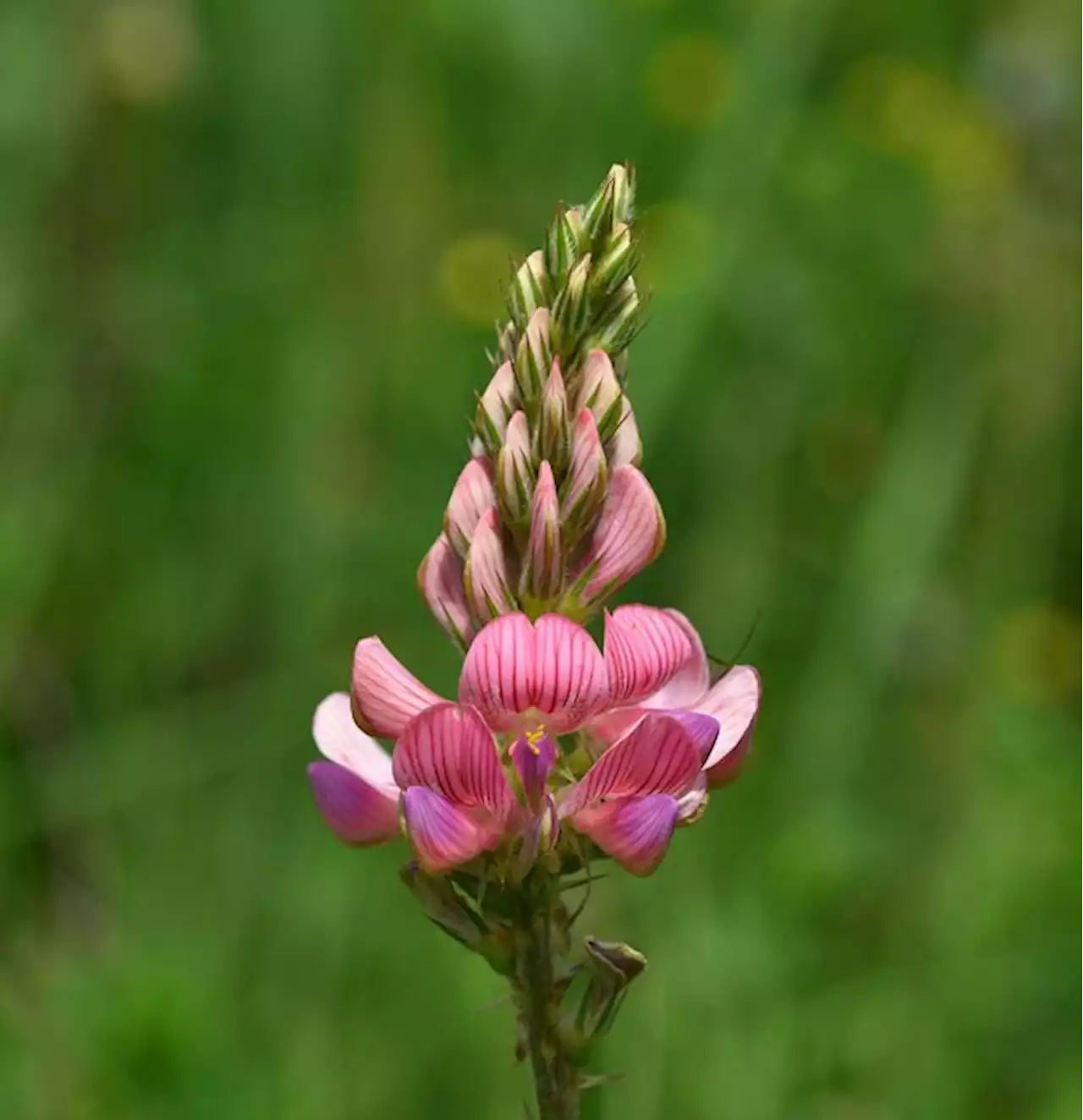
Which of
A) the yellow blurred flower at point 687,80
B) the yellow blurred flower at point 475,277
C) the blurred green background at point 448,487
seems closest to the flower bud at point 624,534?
the blurred green background at point 448,487

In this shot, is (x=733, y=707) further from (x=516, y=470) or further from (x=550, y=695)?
(x=516, y=470)

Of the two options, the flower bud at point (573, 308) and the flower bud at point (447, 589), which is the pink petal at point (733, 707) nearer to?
the flower bud at point (447, 589)

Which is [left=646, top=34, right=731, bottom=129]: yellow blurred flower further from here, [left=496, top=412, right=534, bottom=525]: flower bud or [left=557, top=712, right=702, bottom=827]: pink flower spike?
[left=557, top=712, right=702, bottom=827]: pink flower spike

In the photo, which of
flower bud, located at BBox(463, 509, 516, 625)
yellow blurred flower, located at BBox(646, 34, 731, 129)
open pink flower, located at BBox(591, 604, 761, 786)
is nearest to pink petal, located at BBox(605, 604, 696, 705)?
open pink flower, located at BBox(591, 604, 761, 786)

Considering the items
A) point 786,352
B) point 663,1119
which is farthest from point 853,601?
point 663,1119

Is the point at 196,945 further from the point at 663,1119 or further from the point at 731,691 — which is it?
the point at 731,691

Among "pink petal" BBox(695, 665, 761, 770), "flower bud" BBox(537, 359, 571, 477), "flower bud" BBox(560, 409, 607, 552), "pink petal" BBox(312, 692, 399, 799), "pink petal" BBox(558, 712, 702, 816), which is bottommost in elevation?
"pink petal" BBox(558, 712, 702, 816)

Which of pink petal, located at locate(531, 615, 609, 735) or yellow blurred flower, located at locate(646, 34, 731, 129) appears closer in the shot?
pink petal, located at locate(531, 615, 609, 735)

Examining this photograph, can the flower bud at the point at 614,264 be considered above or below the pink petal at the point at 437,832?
above
